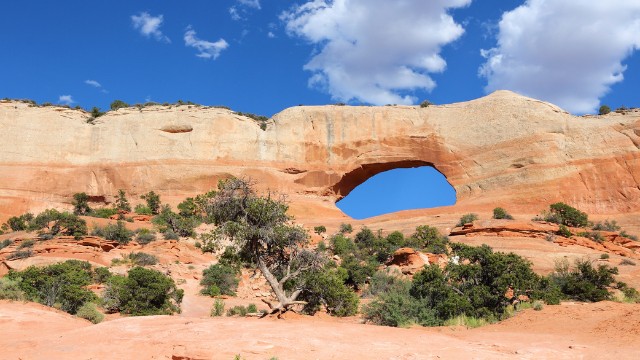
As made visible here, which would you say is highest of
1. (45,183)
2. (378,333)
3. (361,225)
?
(45,183)

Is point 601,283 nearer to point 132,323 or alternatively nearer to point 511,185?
point 132,323

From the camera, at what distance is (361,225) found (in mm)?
39688

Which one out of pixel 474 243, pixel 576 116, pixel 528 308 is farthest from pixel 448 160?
pixel 528 308

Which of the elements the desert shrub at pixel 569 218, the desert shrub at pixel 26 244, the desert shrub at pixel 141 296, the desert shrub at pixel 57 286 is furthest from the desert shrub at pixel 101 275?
the desert shrub at pixel 569 218

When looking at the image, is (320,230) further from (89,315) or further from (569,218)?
(89,315)

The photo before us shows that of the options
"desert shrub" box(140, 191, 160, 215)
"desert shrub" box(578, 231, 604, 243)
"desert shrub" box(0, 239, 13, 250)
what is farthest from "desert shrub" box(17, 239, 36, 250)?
"desert shrub" box(578, 231, 604, 243)

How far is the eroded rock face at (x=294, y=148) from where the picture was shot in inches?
1781

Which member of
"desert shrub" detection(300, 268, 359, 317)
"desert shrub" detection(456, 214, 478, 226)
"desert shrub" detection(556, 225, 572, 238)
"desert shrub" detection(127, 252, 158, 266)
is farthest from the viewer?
"desert shrub" detection(456, 214, 478, 226)

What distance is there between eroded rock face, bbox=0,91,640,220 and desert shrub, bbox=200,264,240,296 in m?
20.2

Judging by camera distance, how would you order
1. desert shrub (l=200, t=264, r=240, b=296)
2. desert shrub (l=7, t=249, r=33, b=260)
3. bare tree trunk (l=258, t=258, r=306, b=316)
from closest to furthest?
bare tree trunk (l=258, t=258, r=306, b=316)
desert shrub (l=200, t=264, r=240, b=296)
desert shrub (l=7, t=249, r=33, b=260)

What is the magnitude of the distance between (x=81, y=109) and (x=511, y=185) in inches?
1674

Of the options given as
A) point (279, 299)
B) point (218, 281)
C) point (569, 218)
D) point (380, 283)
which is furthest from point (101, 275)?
point (569, 218)

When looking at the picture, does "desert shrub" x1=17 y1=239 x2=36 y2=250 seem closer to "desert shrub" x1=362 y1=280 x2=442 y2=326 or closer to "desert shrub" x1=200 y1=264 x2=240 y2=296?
"desert shrub" x1=200 y1=264 x2=240 y2=296

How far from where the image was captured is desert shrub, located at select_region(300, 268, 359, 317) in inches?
617
